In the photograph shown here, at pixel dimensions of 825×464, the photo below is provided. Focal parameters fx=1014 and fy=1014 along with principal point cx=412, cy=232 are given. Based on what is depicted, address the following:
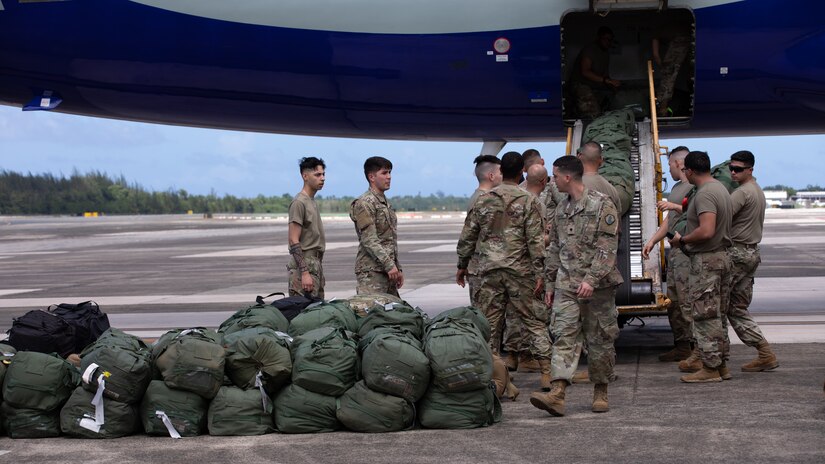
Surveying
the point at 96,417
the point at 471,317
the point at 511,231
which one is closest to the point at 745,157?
the point at 511,231

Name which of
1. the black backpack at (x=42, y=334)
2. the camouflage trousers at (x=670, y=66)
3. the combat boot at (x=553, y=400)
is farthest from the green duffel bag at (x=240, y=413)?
the camouflage trousers at (x=670, y=66)

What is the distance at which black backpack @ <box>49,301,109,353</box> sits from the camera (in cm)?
972

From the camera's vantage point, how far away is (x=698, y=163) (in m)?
8.87

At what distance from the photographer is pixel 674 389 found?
8.44 m

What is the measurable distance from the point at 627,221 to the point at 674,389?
280 centimetres

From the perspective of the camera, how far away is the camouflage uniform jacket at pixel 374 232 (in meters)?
10.0

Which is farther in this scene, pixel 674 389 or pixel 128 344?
pixel 674 389

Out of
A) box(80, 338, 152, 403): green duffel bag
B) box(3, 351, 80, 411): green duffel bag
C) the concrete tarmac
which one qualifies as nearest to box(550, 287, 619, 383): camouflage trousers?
the concrete tarmac

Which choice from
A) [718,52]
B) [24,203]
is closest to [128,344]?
[718,52]

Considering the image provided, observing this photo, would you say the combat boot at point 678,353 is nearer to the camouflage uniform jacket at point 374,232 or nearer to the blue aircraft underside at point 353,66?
the camouflage uniform jacket at point 374,232

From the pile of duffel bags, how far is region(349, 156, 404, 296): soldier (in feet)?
8.49

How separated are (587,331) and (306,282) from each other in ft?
12.0

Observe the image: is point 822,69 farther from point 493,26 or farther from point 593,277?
point 593,277

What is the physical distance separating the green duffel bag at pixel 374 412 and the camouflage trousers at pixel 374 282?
3.00 m
